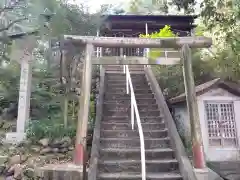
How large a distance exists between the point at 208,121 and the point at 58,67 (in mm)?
5556

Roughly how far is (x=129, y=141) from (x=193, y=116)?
1.87 meters

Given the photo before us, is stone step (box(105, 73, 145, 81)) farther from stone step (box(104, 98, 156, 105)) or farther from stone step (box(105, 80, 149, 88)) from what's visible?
stone step (box(104, 98, 156, 105))

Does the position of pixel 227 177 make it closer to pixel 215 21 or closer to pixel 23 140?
pixel 215 21

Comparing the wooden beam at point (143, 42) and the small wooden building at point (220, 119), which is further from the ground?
the wooden beam at point (143, 42)

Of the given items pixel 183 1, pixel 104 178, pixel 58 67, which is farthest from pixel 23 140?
pixel 183 1

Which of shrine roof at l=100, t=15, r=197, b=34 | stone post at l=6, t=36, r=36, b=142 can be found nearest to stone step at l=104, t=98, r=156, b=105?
stone post at l=6, t=36, r=36, b=142

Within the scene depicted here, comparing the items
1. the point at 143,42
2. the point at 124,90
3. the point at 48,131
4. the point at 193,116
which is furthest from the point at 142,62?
the point at 48,131

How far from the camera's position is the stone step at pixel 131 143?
6.47 m

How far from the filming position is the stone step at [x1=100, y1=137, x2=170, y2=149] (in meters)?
6.47

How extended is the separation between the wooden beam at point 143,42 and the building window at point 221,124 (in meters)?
2.63

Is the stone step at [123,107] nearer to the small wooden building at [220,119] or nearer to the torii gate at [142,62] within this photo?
the small wooden building at [220,119]

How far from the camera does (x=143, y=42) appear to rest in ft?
21.2

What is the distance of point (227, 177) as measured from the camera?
7.16 metres

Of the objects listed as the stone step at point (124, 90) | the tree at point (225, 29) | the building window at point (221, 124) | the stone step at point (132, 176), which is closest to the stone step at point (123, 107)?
the stone step at point (124, 90)
